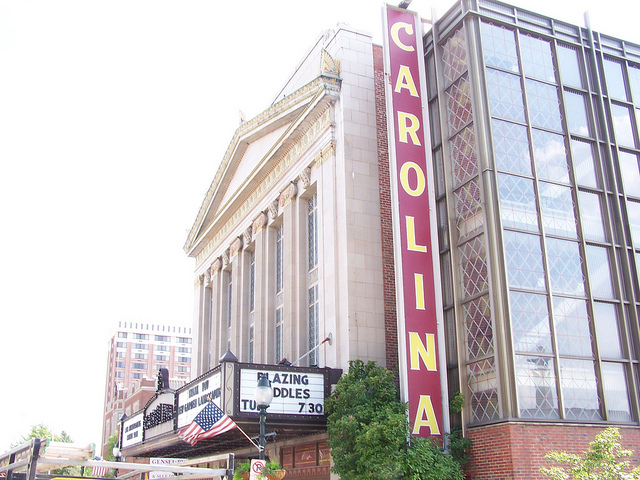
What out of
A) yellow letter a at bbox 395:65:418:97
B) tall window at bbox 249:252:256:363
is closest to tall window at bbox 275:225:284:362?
tall window at bbox 249:252:256:363

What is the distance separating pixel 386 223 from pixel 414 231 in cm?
257

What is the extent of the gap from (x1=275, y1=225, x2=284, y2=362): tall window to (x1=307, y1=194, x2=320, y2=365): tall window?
262 centimetres

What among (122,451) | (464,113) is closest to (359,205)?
(464,113)

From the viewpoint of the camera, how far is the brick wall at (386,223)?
2345cm

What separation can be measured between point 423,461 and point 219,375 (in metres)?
7.04

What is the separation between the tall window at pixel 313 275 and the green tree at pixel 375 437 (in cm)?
489

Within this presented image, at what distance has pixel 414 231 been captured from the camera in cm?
2228

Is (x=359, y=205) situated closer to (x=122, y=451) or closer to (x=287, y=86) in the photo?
(x=287, y=86)

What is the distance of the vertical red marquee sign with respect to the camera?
20.9 meters

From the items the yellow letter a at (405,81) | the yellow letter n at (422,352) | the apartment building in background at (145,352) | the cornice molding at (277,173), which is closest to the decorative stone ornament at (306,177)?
the cornice molding at (277,173)

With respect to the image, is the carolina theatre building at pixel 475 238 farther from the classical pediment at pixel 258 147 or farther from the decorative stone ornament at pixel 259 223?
the decorative stone ornament at pixel 259 223

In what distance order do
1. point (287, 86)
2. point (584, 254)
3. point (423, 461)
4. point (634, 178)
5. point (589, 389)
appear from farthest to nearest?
point (287, 86), point (634, 178), point (584, 254), point (589, 389), point (423, 461)

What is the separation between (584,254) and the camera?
72.3ft

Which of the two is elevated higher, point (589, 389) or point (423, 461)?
point (589, 389)
